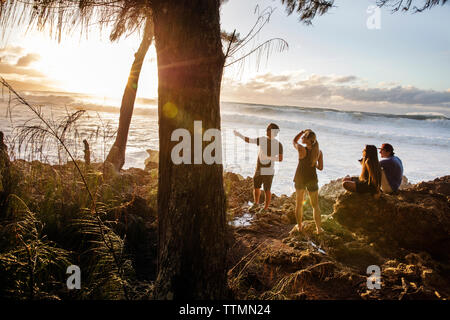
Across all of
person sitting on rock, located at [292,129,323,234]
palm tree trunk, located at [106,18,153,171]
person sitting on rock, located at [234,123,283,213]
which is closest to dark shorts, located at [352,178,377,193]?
person sitting on rock, located at [292,129,323,234]

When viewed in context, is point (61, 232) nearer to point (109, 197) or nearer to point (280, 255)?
point (109, 197)

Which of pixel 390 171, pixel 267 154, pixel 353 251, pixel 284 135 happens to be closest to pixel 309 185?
pixel 353 251

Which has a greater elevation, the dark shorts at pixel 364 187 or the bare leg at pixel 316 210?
the dark shorts at pixel 364 187

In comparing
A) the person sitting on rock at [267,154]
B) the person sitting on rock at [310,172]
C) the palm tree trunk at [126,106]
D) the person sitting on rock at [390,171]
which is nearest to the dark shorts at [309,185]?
the person sitting on rock at [310,172]

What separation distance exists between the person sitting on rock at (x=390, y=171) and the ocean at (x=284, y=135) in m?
4.16

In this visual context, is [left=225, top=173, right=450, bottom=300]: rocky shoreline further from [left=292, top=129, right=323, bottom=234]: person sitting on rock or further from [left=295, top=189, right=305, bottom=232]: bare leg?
[left=292, top=129, right=323, bottom=234]: person sitting on rock

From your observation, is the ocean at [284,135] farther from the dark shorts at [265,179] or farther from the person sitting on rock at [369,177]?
the person sitting on rock at [369,177]

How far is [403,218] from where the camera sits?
4.34 metres

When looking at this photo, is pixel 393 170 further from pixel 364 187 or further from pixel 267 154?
pixel 267 154

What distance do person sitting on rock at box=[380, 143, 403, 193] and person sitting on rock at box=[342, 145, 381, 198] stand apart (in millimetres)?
619

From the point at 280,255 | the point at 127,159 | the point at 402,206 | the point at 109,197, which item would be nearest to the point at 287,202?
the point at 402,206

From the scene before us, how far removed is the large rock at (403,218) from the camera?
4090 mm

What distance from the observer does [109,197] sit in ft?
14.8

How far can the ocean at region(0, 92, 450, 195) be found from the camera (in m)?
4.84
